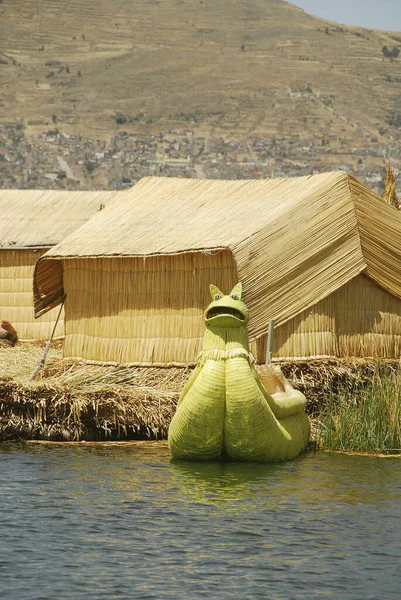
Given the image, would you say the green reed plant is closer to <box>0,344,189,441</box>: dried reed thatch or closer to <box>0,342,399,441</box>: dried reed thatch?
<box>0,342,399,441</box>: dried reed thatch

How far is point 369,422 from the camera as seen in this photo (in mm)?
14430

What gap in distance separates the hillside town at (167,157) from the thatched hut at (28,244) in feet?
129

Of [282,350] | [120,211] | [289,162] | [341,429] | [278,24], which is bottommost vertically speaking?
[341,429]

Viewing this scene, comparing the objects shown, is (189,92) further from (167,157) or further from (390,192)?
(390,192)

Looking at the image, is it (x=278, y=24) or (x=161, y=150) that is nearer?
(x=161, y=150)

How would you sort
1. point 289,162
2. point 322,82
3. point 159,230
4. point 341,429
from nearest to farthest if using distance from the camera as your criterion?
point 341,429 < point 159,230 < point 289,162 < point 322,82

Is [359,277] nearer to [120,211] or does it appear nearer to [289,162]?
[120,211]

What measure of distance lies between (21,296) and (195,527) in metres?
12.7

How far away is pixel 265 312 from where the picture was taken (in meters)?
15.5

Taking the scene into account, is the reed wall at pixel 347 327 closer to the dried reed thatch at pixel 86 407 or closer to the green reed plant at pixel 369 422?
the green reed plant at pixel 369 422

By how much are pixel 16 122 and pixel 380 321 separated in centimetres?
6287

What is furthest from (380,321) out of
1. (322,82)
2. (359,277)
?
(322,82)

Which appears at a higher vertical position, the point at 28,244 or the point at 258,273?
the point at 28,244

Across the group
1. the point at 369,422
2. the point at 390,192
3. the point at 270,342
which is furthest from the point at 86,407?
the point at 390,192
